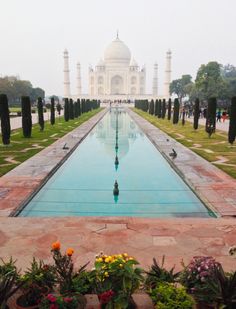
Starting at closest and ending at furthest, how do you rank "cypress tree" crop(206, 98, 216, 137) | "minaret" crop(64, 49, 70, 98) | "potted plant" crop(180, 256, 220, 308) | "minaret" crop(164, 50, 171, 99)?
"potted plant" crop(180, 256, 220, 308) → "cypress tree" crop(206, 98, 216, 137) → "minaret" crop(164, 50, 171, 99) → "minaret" crop(64, 49, 70, 98)

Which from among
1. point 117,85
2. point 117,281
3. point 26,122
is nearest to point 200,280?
point 117,281

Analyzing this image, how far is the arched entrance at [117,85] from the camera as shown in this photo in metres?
66.3

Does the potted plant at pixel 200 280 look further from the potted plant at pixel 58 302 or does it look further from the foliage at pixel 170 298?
the potted plant at pixel 58 302

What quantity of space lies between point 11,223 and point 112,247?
142 centimetres

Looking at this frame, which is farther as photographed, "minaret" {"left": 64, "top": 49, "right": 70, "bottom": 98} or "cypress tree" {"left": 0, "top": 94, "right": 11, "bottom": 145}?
"minaret" {"left": 64, "top": 49, "right": 70, "bottom": 98}

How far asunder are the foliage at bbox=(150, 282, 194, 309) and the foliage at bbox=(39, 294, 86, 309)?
17.2 inches

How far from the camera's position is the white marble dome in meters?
63.8

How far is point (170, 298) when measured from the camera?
6.09 feet

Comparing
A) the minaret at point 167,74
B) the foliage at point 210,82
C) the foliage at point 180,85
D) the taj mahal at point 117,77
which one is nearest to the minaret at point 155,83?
the taj mahal at point 117,77

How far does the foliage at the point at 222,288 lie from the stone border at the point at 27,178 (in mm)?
3074

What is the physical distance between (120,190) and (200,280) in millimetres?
3813

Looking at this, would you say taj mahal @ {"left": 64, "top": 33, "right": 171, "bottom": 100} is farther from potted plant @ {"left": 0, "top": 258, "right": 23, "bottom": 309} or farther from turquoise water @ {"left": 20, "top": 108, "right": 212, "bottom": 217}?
potted plant @ {"left": 0, "top": 258, "right": 23, "bottom": 309}

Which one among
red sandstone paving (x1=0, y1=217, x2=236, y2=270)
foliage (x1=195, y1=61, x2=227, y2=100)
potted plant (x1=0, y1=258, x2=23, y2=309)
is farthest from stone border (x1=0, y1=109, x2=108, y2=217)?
foliage (x1=195, y1=61, x2=227, y2=100)

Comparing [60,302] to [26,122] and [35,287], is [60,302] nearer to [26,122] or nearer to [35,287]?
[35,287]
